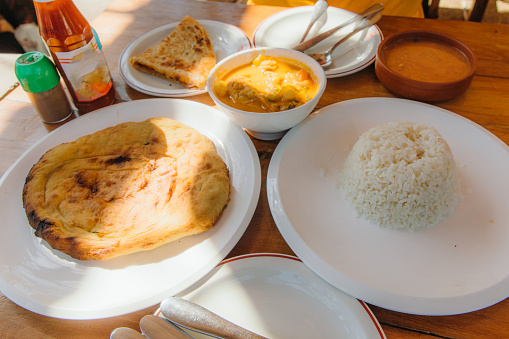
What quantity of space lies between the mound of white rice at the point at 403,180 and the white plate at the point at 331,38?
556 millimetres

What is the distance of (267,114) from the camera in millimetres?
1204

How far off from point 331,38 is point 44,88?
144cm

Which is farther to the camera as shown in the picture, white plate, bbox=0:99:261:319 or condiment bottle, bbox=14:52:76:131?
condiment bottle, bbox=14:52:76:131

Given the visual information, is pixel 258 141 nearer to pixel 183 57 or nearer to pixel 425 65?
pixel 183 57

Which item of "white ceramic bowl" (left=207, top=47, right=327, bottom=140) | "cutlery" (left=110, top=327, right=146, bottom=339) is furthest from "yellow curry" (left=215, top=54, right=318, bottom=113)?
"cutlery" (left=110, top=327, right=146, bottom=339)

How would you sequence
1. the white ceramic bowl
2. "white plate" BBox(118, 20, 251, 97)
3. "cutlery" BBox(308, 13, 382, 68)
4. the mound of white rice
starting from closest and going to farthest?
1. the mound of white rice
2. the white ceramic bowl
3. "white plate" BBox(118, 20, 251, 97)
4. "cutlery" BBox(308, 13, 382, 68)

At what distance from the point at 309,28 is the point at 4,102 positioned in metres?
1.61

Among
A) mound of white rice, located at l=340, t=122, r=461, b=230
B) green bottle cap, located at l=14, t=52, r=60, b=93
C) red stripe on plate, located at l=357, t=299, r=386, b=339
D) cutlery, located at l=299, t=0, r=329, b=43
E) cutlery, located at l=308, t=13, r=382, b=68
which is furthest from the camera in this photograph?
cutlery, located at l=299, t=0, r=329, b=43

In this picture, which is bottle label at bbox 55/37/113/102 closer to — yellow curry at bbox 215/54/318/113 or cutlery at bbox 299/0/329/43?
yellow curry at bbox 215/54/318/113

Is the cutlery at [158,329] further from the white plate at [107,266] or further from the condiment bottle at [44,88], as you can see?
the condiment bottle at [44,88]

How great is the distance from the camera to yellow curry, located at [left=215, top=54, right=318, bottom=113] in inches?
52.8

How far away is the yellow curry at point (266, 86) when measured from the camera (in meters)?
1.34

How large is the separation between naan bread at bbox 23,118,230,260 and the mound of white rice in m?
0.47

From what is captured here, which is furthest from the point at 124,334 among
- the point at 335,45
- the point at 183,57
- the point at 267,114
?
the point at 335,45
